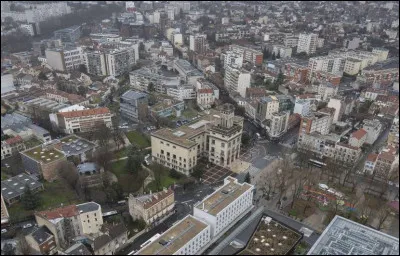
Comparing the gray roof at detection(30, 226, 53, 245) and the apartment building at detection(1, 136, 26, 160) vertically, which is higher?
the gray roof at detection(30, 226, 53, 245)

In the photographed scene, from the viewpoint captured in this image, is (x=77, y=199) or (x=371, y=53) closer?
(x=77, y=199)

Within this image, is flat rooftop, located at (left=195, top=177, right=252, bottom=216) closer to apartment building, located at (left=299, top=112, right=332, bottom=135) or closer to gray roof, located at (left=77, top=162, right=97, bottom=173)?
gray roof, located at (left=77, top=162, right=97, bottom=173)

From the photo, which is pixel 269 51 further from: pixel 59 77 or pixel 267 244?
pixel 267 244

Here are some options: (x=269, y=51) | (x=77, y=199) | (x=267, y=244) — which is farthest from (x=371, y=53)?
(x=77, y=199)

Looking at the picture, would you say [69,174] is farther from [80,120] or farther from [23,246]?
[80,120]

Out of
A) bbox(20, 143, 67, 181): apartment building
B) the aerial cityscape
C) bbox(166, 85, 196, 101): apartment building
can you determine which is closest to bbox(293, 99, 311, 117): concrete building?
the aerial cityscape

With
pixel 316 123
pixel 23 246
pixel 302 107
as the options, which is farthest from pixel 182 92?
pixel 23 246

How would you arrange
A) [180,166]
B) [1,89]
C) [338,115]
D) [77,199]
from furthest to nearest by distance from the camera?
[1,89], [338,115], [180,166], [77,199]

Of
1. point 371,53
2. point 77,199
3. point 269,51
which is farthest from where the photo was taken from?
point 269,51
